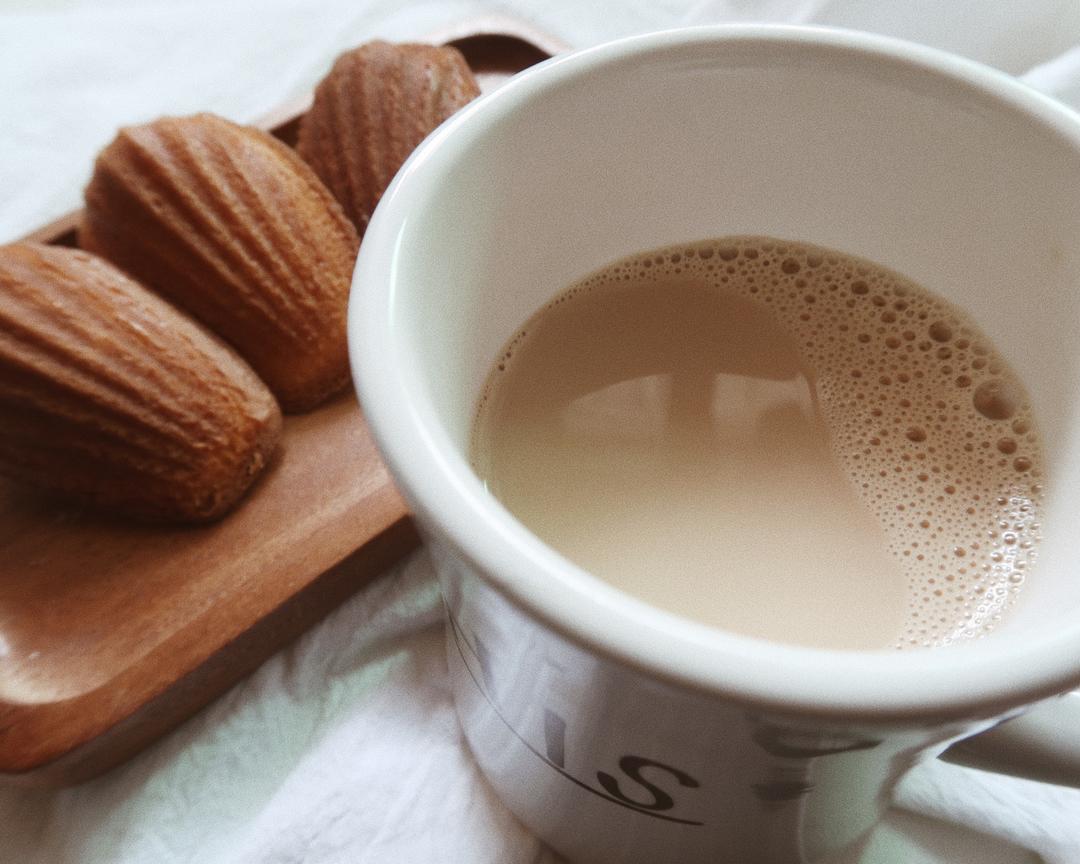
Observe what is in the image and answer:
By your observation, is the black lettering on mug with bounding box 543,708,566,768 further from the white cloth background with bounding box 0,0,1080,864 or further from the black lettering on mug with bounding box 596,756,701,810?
the white cloth background with bounding box 0,0,1080,864

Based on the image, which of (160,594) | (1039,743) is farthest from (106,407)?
(1039,743)

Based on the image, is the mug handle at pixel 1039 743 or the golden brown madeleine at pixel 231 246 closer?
the mug handle at pixel 1039 743

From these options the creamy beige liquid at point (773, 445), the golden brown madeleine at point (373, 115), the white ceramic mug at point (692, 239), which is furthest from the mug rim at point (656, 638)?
the golden brown madeleine at point (373, 115)

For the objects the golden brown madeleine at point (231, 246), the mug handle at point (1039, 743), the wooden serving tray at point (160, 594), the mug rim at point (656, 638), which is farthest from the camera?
the golden brown madeleine at point (231, 246)

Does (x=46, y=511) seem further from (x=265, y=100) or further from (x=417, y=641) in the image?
(x=265, y=100)

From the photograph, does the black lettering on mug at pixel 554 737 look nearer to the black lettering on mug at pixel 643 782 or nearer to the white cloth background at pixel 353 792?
the black lettering on mug at pixel 643 782

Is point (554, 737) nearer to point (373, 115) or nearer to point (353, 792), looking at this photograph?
point (353, 792)
